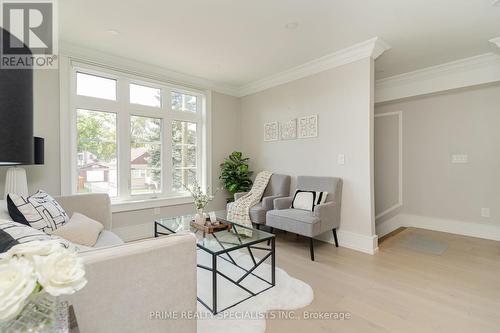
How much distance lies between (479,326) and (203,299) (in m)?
1.95

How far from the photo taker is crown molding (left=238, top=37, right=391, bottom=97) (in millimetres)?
2948

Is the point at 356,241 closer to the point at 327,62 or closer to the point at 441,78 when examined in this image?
the point at 327,62

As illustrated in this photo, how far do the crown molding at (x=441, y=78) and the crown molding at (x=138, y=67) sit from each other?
104 inches

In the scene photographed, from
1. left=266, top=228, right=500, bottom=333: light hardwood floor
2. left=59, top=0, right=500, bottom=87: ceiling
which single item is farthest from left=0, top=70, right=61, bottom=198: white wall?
left=266, top=228, right=500, bottom=333: light hardwood floor

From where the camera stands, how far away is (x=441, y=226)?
3912 mm

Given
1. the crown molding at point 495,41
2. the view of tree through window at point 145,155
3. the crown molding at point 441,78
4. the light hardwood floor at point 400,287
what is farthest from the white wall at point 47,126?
the crown molding at point 495,41

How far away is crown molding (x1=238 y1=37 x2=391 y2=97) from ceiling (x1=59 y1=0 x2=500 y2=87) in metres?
0.09

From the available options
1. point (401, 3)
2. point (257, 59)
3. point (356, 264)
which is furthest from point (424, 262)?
point (257, 59)

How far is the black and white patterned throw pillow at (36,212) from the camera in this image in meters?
1.76

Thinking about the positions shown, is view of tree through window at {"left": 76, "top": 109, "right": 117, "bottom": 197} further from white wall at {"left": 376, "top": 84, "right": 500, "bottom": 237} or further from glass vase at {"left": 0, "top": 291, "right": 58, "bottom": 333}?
white wall at {"left": 376, "top": 84, "right": 500, "bottom": 237}

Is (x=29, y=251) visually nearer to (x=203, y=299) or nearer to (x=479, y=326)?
(x=203, y=299)

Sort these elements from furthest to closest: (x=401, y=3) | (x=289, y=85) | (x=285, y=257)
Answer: (x=289, y=85) → (x=285, y=257) → (x=401, y=3)

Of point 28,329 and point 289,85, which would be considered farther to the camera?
point 289,85

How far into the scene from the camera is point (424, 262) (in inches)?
107
